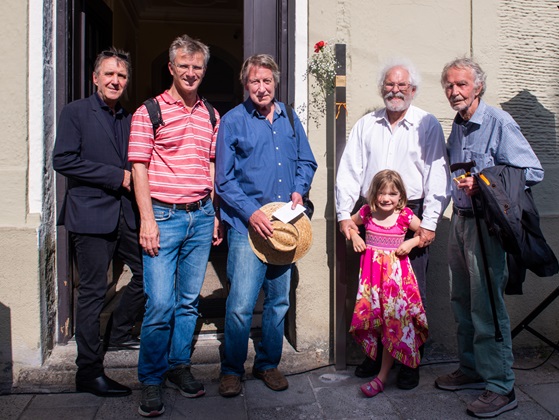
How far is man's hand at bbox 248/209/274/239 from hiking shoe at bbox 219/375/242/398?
0.96 m

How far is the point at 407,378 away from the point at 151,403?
1585mm

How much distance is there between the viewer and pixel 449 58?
4.08 meters

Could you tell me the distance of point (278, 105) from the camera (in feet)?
11.2

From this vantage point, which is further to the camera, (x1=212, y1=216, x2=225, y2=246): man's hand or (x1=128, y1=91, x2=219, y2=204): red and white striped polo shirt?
(x1=212, y1=216, x2=225, y2=246): man's hand

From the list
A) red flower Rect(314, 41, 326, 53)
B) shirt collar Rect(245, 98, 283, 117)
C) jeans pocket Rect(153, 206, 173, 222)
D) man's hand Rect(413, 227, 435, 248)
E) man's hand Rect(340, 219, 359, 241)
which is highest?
red flower Rect(314, 41, 326, 53)

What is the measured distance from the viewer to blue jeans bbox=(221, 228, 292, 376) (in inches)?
128

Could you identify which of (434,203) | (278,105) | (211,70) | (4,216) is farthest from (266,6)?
(211,70)

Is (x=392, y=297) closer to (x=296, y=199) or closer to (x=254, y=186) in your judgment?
(x=296, y=199)

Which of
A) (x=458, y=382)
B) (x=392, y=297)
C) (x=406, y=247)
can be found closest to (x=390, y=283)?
(x=392, y=297)

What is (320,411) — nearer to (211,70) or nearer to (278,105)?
(278,105)

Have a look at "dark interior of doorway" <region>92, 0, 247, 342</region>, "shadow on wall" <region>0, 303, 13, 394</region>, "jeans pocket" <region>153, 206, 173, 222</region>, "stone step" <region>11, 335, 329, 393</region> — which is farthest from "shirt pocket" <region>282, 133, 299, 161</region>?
"dark interior of doorway" <region>92, 0, 247, 342</region>

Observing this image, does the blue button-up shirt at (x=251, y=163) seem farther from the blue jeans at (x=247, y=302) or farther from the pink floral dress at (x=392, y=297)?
the pink floral dress at (x=392, y=297)

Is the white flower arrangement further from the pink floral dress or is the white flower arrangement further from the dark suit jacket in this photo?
the dark suit jacket

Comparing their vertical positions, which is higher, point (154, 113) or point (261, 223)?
point (154, 113)
